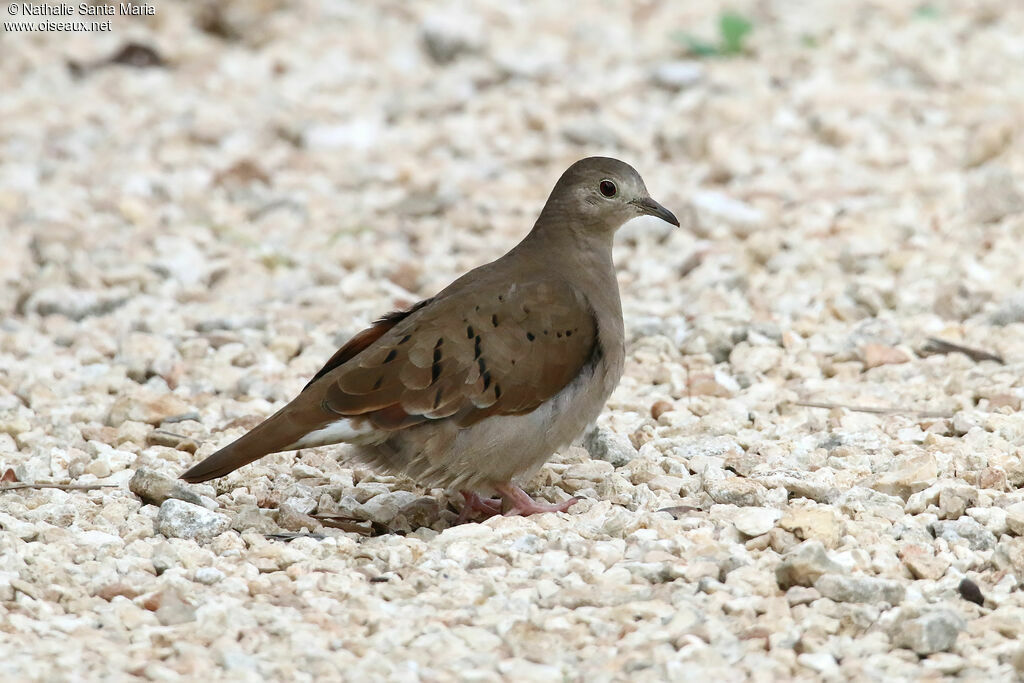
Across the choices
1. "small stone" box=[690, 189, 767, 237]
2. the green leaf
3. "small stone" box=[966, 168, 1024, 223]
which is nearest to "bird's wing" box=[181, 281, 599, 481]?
"small stone" box=[690, 189, 767, 237]

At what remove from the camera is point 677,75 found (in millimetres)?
9398

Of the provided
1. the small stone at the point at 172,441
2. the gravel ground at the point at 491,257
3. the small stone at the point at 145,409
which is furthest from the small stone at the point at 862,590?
the small stone at the point at 145,409

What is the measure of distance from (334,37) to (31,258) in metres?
3.45

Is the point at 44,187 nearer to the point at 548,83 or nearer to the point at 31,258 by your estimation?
the point at 31,258

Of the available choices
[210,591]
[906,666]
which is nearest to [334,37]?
[210,591]

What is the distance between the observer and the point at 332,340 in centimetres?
664

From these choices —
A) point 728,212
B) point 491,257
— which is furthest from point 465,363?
point 728,212

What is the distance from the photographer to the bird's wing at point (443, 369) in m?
4.75

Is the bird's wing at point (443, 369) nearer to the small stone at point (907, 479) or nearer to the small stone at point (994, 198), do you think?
the small stone at point (907, 479)

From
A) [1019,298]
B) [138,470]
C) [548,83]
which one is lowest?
[138,470]

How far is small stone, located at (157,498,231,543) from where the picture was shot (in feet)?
15.1

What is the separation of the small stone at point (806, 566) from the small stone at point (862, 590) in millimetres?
50

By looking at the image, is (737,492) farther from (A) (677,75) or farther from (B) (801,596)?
(A) (677,75)

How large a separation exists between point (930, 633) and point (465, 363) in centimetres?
175
